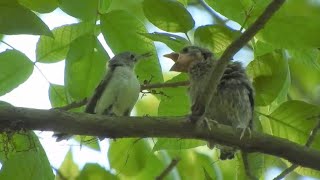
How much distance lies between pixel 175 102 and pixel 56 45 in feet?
2.26

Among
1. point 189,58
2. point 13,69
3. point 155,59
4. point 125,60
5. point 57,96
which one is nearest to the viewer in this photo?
point 13,69

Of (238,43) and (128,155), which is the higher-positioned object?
(238,43)

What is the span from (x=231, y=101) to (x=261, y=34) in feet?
2.18

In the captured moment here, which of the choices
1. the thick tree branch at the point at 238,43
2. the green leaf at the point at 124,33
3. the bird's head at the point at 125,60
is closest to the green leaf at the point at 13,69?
the green leaf at the point at 124,33

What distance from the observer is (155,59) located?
10.2ft

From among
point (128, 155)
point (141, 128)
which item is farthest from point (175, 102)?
point (141, 128)

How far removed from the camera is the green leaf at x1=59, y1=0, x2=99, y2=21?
2.77m

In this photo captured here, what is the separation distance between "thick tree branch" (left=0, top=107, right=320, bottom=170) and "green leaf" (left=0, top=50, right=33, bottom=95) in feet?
1.16

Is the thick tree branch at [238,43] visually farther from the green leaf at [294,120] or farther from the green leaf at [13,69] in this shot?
the green leaf at [13,69]

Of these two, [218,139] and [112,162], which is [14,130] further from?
[218,139]

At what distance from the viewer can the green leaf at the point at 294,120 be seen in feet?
9.57

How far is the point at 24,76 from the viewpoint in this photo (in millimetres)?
2928

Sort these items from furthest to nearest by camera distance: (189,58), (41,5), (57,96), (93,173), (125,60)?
(125,60)
(189,58)
(57,96)
(41,5)
(93,173)

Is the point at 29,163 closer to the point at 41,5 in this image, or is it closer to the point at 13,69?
the point at 13,69
